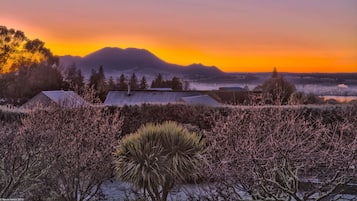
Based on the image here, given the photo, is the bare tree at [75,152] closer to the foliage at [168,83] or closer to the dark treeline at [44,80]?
the dark treeline at [44,80]

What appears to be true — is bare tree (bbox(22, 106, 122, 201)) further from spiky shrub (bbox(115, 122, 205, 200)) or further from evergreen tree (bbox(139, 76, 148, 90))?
evergreen tree (bbox(139, 76, 148, 90))

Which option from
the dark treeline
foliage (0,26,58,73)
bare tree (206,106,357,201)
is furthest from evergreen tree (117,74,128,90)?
bare tree (206,106,357,201)

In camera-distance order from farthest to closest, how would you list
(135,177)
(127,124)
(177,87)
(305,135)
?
(177,87), (127,124), (135,177), (305,135)

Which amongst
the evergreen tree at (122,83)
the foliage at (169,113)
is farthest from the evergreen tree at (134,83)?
the foliage at (169,113)

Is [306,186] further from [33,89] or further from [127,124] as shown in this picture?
[33,89]

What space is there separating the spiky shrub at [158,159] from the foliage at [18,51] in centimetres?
1434

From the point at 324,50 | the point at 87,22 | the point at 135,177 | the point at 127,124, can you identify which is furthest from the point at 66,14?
the point at 324,50

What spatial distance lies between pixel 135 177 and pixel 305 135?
2.40m

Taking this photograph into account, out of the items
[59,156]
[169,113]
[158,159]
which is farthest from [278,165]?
[169,113]

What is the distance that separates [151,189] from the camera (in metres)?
5.73

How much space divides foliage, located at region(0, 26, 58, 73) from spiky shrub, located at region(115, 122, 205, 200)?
14.3 metres

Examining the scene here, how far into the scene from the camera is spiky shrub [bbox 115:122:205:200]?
571 centimetres

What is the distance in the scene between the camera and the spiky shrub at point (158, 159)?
18.7ft

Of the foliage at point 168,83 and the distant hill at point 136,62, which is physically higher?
the distant hill at point 136,62
